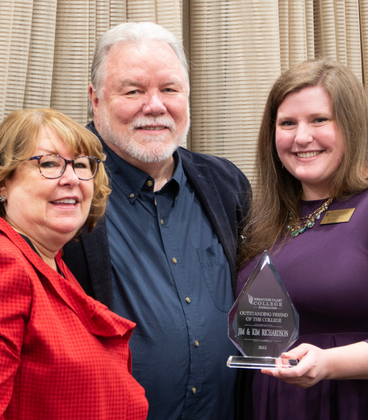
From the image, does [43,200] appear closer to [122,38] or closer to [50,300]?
[50,300]

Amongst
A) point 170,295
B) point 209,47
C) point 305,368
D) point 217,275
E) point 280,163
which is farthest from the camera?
point 209,47

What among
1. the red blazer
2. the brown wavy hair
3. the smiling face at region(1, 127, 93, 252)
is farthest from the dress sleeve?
the brown wavy hair

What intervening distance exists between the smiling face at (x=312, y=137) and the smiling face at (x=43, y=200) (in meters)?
0.71

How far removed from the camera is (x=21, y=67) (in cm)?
168

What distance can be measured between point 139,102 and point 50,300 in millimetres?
786

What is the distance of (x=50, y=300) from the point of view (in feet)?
3.21

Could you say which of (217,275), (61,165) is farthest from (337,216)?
(61,165)

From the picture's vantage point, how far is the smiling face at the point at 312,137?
1.47 metres

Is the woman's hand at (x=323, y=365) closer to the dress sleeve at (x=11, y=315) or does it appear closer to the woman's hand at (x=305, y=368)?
the woman's hand at (x=305, y=368)

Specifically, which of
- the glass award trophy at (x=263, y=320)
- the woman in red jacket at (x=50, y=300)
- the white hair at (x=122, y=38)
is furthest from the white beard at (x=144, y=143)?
the glass award trophy at (x=263, y=320)

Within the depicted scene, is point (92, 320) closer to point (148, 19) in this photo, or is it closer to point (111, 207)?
point (111, 207)

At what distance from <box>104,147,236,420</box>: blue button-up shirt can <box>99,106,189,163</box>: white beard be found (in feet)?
0.15

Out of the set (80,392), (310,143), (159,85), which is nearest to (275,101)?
(310,143)

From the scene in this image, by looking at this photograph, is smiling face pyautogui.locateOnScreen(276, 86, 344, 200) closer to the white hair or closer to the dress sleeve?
the white hair
